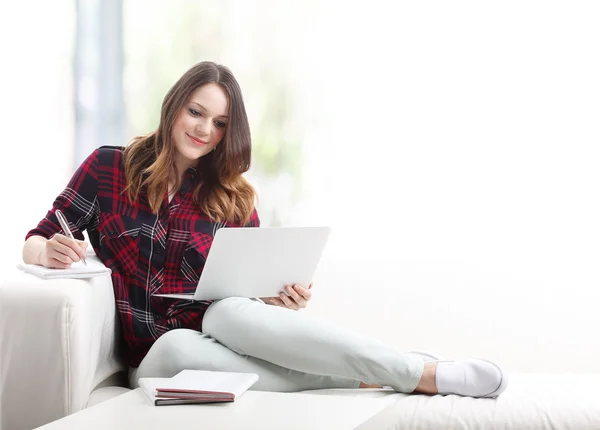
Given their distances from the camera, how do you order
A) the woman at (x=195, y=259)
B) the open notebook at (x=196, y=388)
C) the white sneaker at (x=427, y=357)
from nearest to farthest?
1. the open notebook at (x=196, y=388)
2. the woman at (x=195, y=259)
3. the white sneaker at (x=427, y=357)

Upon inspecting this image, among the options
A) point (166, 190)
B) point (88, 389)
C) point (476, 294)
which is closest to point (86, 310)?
point (88, 389)

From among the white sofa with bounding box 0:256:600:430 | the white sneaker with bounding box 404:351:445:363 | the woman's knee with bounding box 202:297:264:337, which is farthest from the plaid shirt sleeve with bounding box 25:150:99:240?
the white sneaker with bounding box 404:351:445:363

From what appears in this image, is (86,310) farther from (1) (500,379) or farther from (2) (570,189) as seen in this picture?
(2) (570,189)

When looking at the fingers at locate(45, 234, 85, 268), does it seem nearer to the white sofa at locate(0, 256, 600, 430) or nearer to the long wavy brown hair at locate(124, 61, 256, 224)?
the white sofa at locate(0, 256, 600, 430)

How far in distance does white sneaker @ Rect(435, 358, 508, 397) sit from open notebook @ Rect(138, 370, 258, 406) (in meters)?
0.48

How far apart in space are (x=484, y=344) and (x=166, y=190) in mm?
1559

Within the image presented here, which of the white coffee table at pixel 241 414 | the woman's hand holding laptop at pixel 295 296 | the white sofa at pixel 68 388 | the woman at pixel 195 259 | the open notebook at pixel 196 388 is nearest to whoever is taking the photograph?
the white coffee table at pixel 241 414

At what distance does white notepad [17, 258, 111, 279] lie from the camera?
71.8 inches

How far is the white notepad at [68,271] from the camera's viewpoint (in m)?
1.82

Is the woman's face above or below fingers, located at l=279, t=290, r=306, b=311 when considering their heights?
above

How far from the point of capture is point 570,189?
3055 mm

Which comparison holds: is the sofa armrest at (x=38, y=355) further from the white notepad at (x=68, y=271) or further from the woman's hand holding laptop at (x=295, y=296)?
the woman's hand holding laptop at (x=295, y=296)

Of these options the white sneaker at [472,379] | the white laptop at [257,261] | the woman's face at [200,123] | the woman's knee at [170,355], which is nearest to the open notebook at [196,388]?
the woman's knee at [170,355]

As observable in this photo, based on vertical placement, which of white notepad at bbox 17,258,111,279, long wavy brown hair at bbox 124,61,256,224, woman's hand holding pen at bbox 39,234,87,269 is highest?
long wavy brown hair at bbox 124,61,256,224
